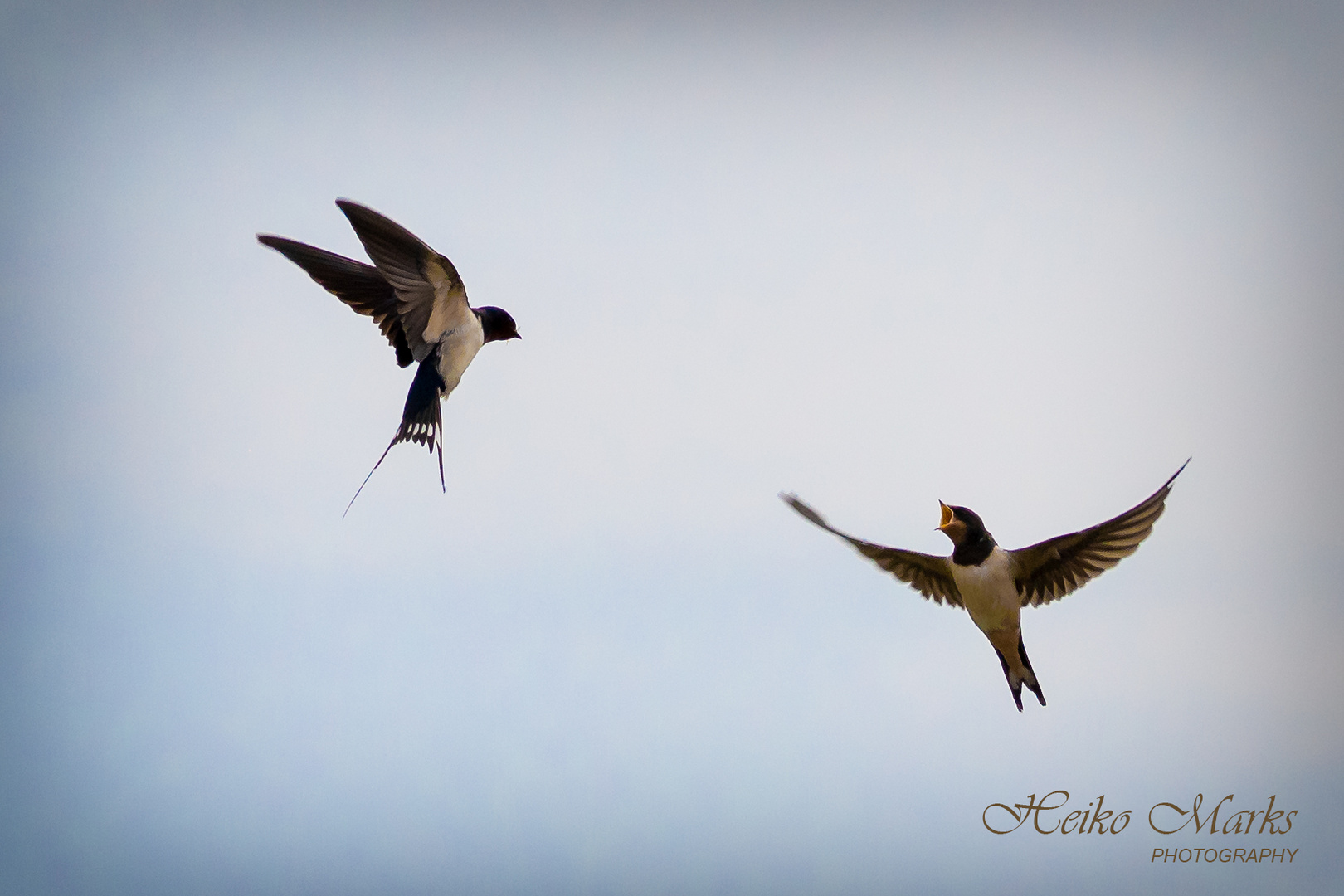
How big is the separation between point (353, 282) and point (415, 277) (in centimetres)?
14

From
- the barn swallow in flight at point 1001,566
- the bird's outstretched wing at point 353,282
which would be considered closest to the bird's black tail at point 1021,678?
the barn swallow in flight at point 1001,566

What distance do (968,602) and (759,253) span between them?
1.98 feet

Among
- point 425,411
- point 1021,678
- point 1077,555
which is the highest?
point 425,411

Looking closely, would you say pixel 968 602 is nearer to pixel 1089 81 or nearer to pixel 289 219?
pixel 1089 81

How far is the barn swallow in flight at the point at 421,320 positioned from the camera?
5.49 ft

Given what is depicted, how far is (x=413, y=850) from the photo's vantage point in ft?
5.87

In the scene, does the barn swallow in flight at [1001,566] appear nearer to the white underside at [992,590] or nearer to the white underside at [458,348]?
the white underside at [992,590]

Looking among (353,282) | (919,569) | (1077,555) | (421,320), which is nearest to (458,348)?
(421,320)

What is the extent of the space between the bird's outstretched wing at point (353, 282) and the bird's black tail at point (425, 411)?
4 centimetres

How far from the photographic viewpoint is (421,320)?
169 centimetres

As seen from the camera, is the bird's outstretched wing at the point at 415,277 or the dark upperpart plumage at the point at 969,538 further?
the dark upperpart plumage at the point at 969,538

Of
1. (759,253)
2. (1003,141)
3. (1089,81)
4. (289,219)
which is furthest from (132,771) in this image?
(1089,81)

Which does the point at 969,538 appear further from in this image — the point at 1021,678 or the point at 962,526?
the point at 1021,678

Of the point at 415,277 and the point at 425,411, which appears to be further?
the point at 425,411
